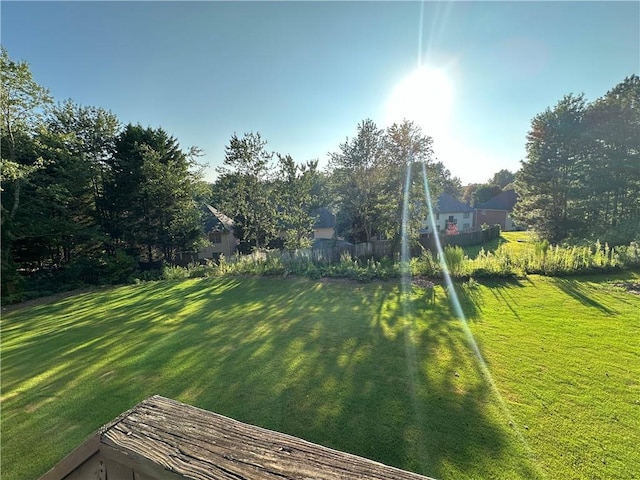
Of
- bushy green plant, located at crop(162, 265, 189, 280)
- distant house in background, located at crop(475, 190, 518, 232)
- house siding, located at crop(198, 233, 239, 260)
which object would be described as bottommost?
bushy green plant, located at crop(162, 265, 189, 280)

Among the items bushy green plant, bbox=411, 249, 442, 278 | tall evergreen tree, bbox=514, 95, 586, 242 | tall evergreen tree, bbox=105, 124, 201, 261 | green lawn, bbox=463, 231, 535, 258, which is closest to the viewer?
bushy green plant, bbox=411, 249, 442, 278

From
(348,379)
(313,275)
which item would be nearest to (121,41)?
(313,275)

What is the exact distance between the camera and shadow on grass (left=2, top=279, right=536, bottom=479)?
2.98 metres

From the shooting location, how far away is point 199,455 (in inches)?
32.9

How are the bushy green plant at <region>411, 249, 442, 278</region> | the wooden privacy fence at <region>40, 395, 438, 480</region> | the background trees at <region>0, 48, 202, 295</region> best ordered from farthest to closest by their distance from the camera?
the background trees at <region>0, 48, 202, 295</region> < the bushy green plant at <region>411, 249, 442, 278</region> < the wooden privacy fence at <region>40, 395, 438, 480</region>

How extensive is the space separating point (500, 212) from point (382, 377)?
41.6 metres

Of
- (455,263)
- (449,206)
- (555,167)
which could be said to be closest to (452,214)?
(449,206)

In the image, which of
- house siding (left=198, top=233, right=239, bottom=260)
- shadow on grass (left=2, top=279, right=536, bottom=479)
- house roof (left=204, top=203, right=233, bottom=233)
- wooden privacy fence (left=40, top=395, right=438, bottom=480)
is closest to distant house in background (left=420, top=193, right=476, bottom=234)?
house siding (left=198, top=233, right=239, bottom=260)

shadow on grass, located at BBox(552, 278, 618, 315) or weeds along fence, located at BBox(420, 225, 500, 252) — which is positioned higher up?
weeds along fence, located at BBox(420, 225, 500, 252)

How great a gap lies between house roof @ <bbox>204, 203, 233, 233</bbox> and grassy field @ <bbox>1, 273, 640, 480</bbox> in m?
17.6

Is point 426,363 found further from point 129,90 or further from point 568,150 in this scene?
point 568,150

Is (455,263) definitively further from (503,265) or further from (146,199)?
(146,199)

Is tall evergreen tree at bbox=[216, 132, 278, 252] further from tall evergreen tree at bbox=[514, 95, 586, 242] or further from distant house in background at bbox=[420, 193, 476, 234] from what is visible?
distant house in background at bbox=[420, 193, 476, 234]

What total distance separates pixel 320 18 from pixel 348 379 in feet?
26.2
